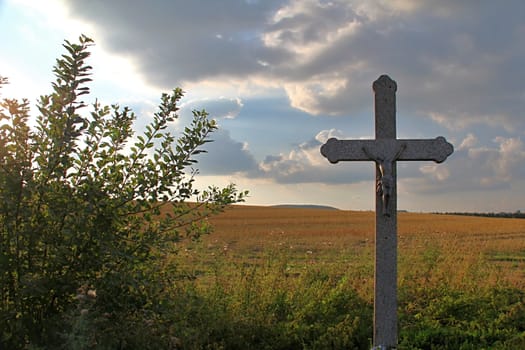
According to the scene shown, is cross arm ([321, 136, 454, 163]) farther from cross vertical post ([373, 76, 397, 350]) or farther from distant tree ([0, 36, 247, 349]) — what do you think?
distant tree ([0, 36, 247, 349])

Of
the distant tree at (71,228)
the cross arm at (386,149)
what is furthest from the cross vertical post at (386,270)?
the distant tree at (71,228)

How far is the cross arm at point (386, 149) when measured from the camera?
239 inches

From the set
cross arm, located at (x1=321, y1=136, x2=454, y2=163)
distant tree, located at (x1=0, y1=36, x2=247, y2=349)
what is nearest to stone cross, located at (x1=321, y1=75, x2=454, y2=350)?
cross arm, located at (x1=321, y1=136, x2=454, y2=163)

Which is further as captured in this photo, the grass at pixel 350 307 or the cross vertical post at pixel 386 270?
the grass at pixel 350 307

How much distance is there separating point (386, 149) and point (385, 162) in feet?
0.60

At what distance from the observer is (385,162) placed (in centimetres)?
600

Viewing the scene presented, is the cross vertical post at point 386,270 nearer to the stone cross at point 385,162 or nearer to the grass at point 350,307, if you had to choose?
the stone cross at point 385,162

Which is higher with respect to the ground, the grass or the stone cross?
the stone cross

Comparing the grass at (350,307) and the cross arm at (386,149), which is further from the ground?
the cross arm at (386,149)

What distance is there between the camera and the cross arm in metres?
6.07

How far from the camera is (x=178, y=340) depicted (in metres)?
5.38

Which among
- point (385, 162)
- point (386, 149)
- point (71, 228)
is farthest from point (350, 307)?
point (71, 228)

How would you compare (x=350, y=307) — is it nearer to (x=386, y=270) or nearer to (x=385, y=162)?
(x=386, y=270)

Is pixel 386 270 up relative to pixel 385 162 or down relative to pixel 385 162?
down
